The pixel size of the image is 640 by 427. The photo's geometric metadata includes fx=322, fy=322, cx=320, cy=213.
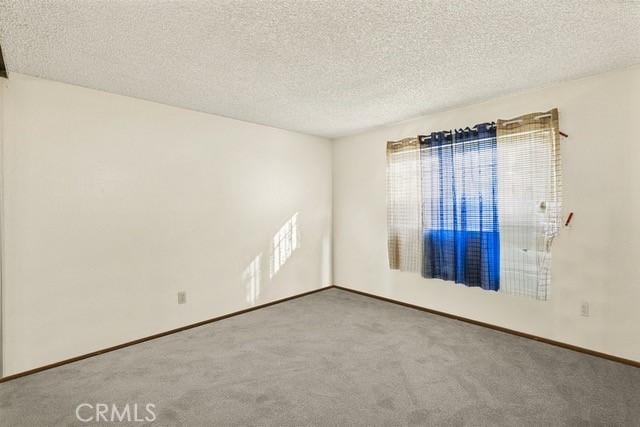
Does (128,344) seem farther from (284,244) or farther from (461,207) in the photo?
(461,207)

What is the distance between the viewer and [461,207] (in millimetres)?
3521

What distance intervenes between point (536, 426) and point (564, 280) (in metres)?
1.55

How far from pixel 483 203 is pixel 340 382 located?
7.47 ft

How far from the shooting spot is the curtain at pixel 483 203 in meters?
3.00

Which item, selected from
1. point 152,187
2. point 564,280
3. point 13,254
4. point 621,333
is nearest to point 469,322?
point 564,280

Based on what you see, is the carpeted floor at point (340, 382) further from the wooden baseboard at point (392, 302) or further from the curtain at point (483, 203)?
the curtain at point (483, 203)

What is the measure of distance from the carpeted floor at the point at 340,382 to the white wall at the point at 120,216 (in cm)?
38

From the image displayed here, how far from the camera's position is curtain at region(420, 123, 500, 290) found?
3.30 m

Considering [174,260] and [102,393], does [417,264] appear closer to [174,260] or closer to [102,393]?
[174,260]

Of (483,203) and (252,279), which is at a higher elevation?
(483,203)

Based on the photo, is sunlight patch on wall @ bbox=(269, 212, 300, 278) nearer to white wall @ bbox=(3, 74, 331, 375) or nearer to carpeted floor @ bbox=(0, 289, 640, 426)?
white wall @ bbox=(3, 74, 331, 375)

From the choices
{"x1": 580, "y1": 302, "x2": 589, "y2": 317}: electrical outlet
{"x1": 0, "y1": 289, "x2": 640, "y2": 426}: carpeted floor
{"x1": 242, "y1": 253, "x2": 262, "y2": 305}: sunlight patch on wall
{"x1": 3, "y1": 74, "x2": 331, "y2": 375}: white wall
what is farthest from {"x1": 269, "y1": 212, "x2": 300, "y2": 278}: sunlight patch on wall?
{"x1": 580, "y1": 302, "x2": 589, "y2": 317}: electrical outlet

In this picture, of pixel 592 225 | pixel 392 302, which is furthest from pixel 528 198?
pixel 392 302

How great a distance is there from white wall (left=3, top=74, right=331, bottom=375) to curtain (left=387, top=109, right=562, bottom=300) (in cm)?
178
